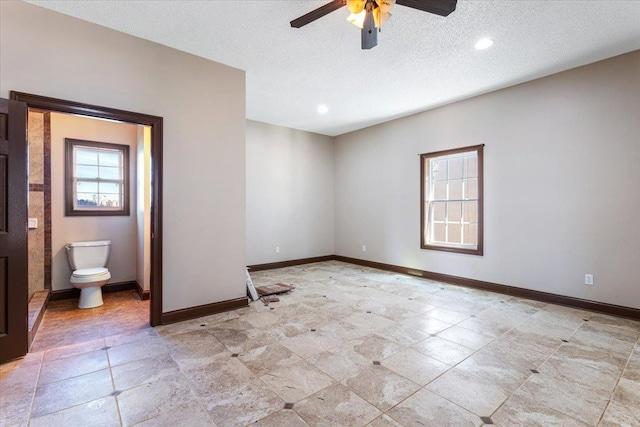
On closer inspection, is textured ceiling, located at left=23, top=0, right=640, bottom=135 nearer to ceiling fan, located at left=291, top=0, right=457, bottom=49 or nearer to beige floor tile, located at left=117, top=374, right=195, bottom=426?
ceiling fan, located at left=291, top=0, right=457, bottom=49

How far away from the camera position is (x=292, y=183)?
651 cm

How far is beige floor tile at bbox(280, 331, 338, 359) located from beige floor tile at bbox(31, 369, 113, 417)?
4.46ft

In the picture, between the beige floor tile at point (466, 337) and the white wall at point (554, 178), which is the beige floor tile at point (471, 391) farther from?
the white wall at point (554, 178)

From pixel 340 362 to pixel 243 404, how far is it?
833 mm

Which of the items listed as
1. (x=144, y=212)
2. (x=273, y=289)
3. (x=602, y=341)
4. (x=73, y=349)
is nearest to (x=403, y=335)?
(x=602, y=341)

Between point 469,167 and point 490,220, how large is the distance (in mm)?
971

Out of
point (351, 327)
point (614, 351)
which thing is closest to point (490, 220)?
point (614, 351)

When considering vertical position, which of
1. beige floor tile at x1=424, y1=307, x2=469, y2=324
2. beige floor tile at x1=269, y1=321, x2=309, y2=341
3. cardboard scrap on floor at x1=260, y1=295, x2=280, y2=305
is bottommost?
beige floor tile at x1=269, y1=321, x2=309, y2=341

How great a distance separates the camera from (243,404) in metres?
1.89

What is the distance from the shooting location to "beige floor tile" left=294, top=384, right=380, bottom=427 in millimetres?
1727

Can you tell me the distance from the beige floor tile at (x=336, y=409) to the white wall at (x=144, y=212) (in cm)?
281

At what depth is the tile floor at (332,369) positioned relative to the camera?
1.80 m

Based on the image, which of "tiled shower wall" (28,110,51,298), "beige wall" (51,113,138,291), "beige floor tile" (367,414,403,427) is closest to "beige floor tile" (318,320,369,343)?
"beige floor tile" (367,414,403,427)

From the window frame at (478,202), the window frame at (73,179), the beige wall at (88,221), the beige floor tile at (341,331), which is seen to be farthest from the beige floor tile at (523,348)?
the window frame at (73,179)
